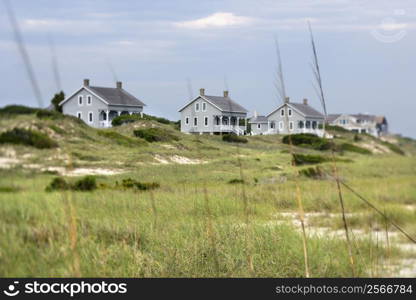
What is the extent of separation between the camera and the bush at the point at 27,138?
4.87 m

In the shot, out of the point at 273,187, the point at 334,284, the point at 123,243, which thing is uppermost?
the point at 273,187

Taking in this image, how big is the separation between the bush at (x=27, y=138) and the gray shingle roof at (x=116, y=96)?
1549 millimetres

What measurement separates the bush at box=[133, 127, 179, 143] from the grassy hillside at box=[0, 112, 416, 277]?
2cm

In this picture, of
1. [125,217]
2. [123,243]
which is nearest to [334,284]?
[123,243]

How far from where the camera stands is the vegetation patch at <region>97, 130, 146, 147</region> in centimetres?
724

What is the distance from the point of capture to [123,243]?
18.1 ft

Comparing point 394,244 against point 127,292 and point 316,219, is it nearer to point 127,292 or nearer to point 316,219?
point 316,219

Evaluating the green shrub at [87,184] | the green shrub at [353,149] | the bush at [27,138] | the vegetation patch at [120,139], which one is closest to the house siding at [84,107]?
the vegetation patch at [120,139]

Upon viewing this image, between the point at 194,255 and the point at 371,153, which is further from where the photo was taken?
the point at 371,153

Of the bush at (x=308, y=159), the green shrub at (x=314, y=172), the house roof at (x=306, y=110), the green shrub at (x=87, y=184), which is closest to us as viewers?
the green shrub at (x=87, y=184)

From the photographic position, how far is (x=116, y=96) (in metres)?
7.70

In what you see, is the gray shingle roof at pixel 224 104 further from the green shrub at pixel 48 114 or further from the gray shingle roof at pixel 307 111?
the gray shingle roof at pixel 307 111

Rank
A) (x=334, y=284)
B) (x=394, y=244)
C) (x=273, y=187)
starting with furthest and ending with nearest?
(x=273, y=187) → (x=394, y=244) → (x=334, y=284)

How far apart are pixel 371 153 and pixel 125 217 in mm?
4471
